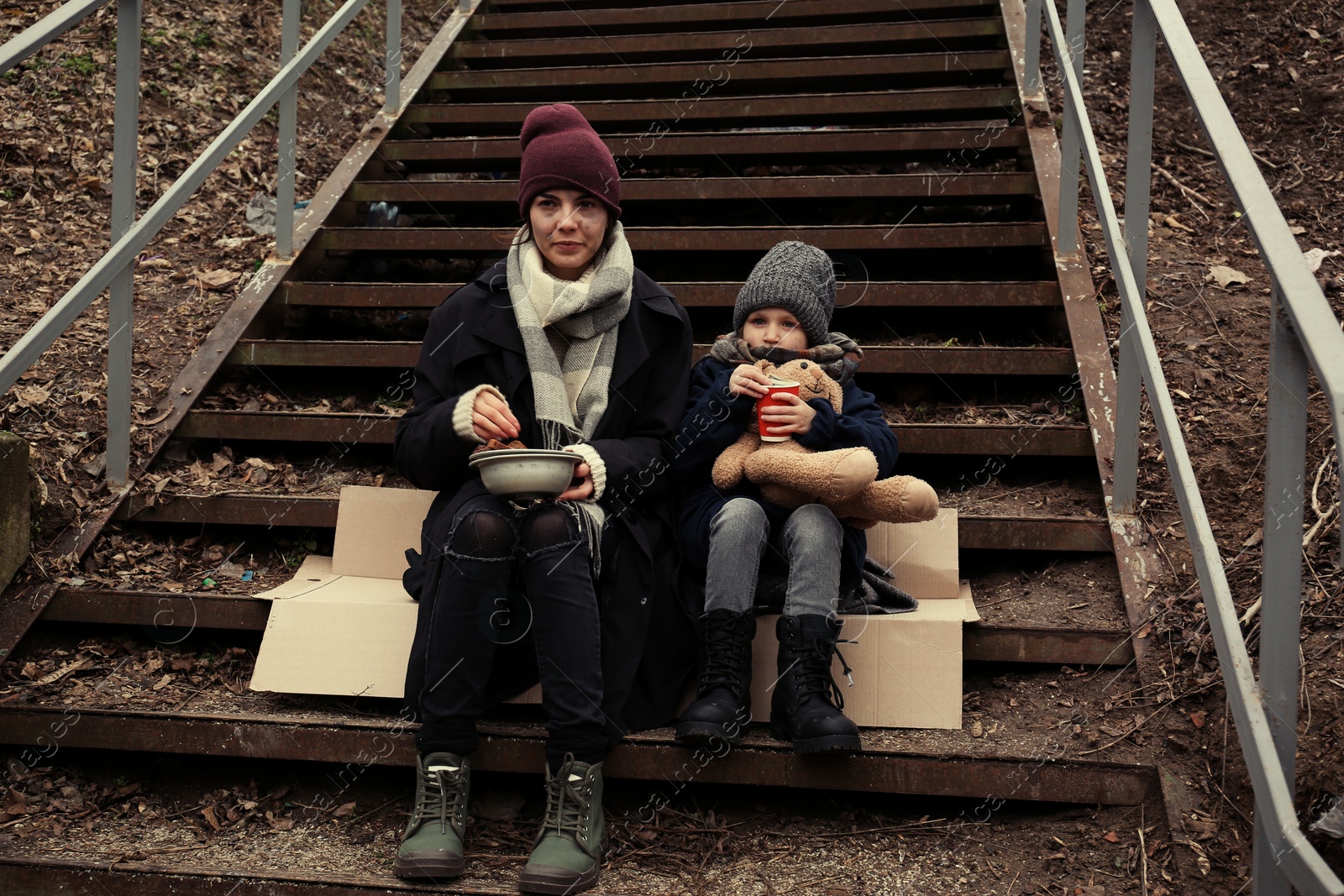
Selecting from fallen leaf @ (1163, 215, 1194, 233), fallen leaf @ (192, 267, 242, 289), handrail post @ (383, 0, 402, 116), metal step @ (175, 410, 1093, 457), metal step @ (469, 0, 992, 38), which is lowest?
metal step @ (175, 410, 1093, 457)

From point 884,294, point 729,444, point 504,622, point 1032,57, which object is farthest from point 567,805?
point 1032,57

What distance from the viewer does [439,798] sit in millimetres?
1994

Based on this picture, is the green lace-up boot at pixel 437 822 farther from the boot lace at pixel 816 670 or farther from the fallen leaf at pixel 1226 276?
the fallen leaf at pixel 1226 276

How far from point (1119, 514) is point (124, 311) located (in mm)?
2482

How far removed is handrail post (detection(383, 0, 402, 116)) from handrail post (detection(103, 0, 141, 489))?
165 cm

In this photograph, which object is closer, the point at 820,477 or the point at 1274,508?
the point at 1274,508

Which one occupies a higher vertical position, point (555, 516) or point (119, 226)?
point (119, 226)

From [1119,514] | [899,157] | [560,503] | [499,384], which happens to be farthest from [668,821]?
[899,157]

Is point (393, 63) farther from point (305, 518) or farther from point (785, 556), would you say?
point (785, 556)

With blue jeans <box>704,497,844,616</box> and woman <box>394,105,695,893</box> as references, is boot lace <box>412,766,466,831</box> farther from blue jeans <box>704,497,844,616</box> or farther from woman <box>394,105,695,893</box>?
blue jeans <box>704,497,844,616</box>

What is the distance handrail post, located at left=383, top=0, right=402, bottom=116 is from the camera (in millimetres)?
4477

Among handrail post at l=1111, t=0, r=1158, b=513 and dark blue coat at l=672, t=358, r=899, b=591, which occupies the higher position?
handrail post at l=1111, t=0, r=1158, b=513

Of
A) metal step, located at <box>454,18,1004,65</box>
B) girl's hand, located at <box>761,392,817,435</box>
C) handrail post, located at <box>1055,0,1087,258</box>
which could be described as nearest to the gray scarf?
girl's hand, located at <box>761,392,817,435</box>

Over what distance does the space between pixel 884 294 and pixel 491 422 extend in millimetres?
1590
